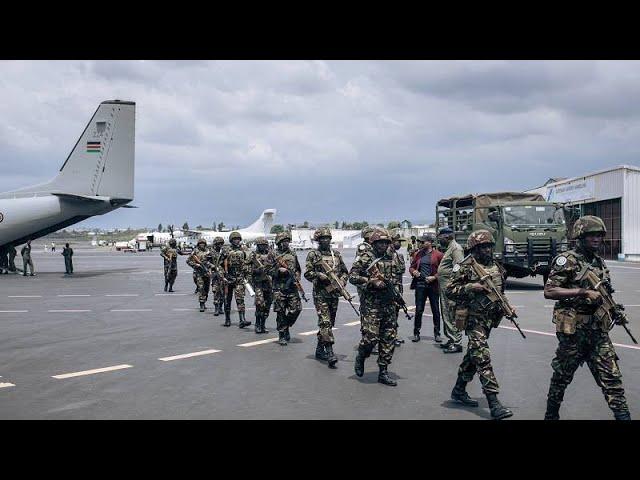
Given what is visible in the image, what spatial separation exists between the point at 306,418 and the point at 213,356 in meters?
3.41

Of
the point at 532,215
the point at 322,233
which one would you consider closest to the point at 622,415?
the point at 322,233

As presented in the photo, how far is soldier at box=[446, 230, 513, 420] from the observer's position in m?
5.09

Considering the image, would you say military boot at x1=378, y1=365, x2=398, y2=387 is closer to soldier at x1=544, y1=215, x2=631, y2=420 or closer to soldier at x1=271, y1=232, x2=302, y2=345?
soldier at x1=544, y1=215, x2=631, y2=420

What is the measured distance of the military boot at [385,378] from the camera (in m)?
6.38

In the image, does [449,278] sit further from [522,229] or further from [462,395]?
[522,229]

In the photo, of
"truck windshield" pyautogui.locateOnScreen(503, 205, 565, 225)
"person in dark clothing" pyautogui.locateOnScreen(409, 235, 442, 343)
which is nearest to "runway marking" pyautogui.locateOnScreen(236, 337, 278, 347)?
"person in dark clothing" pyautogui.locateOnScreen(409, 235, 442, 343)

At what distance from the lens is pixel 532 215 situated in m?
17.1

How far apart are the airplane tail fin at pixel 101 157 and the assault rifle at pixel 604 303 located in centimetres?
2432

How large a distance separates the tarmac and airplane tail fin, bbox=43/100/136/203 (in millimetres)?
13737

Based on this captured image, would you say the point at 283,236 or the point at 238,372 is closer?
the point at 238,372

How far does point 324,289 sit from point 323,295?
10cm
